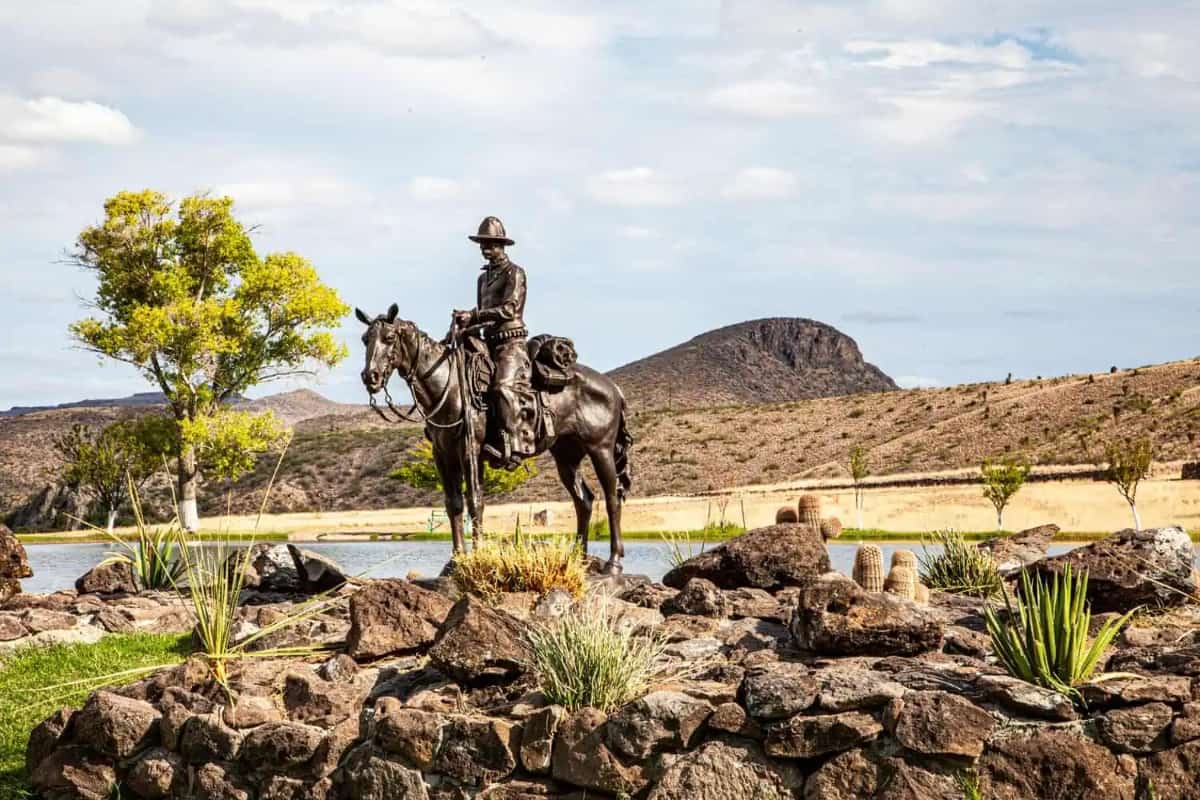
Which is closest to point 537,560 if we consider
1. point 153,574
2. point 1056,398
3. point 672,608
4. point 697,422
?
point 672,608

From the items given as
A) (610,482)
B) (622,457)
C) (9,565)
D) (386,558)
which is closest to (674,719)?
(610,482)

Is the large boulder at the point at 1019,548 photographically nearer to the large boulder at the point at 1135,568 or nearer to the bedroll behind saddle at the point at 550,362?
the large boulder at the point at 1135,568

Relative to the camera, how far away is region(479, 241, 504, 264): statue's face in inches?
542

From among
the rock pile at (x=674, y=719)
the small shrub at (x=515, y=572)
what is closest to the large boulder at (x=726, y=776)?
the rock pile at (x=674, y=719)

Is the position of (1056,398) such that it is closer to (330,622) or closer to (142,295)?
(142,295)

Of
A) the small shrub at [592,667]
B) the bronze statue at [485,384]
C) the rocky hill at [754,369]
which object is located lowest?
the small shrub at [592,667]

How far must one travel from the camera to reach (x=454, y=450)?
13.6 meters

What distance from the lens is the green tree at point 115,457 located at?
41.8 metres

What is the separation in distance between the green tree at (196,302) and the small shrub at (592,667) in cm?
3363

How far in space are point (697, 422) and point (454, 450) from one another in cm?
6848

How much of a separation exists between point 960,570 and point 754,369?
4482 inches

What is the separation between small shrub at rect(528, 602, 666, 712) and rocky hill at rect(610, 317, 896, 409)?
310 feet

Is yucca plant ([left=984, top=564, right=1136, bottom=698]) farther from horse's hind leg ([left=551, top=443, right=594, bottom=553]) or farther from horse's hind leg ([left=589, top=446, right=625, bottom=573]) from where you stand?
horse's hind leg ([left=551, top=443, right=594, bottom=553])

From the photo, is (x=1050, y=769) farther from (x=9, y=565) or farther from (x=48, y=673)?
(x=9, y=565)
